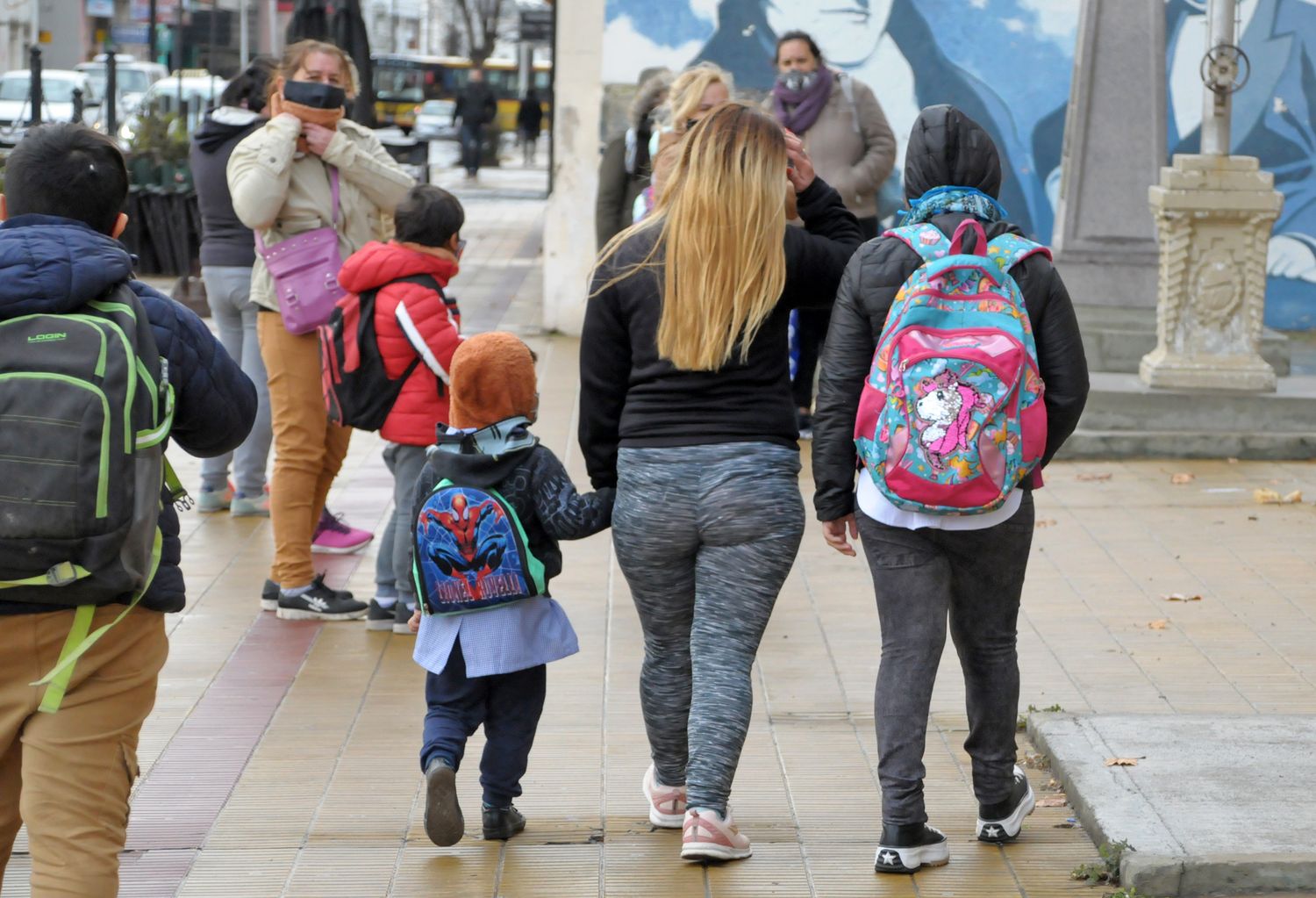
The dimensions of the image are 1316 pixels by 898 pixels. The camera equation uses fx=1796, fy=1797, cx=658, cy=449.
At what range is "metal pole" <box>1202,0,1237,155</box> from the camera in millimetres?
9531

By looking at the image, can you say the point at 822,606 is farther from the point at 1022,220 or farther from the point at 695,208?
the point at 1022,220

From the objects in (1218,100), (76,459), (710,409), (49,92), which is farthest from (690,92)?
(49,92)

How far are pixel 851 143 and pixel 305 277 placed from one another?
412cm

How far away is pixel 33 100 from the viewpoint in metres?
13.2

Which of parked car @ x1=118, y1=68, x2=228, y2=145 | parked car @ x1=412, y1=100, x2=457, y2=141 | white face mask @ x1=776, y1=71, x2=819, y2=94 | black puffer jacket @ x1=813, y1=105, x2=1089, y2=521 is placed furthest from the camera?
parked car @ x1=412, y1=100, x2=457, y2=141

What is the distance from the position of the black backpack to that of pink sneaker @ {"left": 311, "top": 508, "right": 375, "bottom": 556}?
1.63 metres

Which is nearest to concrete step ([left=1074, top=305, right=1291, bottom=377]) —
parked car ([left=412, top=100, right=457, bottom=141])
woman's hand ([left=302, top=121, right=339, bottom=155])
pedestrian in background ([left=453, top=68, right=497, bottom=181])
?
woman's hand ([left=302, top=121, right=339, bottom=155])

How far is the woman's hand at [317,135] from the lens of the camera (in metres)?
6.64

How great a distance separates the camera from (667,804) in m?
4.55

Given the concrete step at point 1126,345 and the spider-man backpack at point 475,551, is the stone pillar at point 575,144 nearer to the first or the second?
the concrete step at point 1126,345

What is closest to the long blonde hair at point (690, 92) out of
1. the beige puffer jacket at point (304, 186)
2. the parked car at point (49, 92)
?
the beige puffer jacket at point (304, 186)

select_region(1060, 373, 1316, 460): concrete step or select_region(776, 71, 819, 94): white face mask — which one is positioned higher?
select_region(776, 71, 819, 94): white face mask

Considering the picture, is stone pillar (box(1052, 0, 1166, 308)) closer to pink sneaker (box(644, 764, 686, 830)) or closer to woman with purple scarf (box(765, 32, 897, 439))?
woman with purple scarf (box(765, 32, 897, 439))

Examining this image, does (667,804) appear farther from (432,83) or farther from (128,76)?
(432,83)
